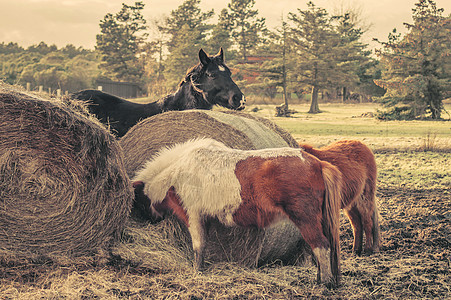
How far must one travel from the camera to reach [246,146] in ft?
13.9

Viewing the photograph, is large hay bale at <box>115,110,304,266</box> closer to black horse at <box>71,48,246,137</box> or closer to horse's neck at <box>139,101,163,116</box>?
black horse at <box>71,48,246,137</box>

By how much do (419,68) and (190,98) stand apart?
67.4 feet

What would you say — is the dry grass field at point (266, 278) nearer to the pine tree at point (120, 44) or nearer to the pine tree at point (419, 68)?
the pine tree at point (419, 68)

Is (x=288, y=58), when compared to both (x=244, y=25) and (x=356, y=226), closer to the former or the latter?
(x=244, y=25)

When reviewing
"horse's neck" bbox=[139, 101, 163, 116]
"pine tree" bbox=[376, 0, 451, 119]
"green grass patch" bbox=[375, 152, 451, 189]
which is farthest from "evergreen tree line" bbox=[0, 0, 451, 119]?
"horse's neck" bbox=[139, 101, 163, 116]

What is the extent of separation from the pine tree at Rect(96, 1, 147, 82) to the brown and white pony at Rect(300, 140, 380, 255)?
111 feet

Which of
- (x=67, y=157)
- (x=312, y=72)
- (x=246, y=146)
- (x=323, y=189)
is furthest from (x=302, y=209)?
(x=312, y=72)

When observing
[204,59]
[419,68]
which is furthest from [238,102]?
[419,68]

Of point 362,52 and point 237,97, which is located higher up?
point 362,52

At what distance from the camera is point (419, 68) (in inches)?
922

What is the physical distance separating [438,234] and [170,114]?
10.5ft

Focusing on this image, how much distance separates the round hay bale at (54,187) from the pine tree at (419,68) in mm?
20867

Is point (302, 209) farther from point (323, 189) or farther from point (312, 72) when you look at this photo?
point (312, 72)

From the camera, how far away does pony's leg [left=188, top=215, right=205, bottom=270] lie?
12.3 feet
